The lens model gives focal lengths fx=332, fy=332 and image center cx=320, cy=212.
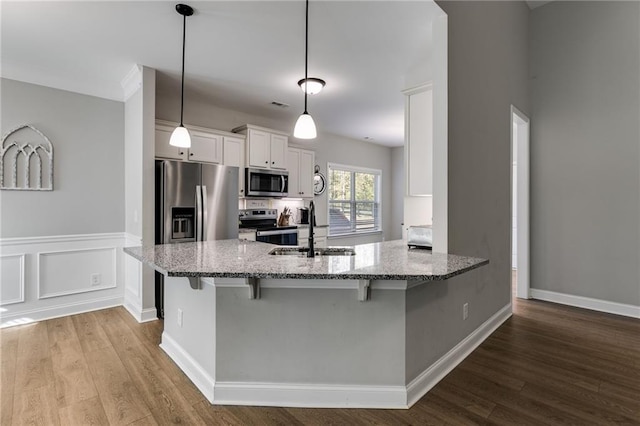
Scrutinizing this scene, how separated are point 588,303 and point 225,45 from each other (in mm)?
4651

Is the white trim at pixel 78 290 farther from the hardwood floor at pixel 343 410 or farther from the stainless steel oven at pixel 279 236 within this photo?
the stainless steel oven at pixel 279 236

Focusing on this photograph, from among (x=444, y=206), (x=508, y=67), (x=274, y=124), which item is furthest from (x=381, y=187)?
(x=444, y=206)

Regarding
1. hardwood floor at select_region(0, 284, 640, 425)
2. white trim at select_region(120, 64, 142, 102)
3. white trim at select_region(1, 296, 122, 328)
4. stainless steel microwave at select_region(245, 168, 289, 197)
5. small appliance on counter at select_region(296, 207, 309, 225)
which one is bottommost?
hardwood floor at select_region(0, 284, 640, 425)

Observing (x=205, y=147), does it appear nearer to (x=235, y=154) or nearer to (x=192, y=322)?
(x=235, y=154)

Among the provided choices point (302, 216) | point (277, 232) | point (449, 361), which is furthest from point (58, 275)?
point (449, 361)

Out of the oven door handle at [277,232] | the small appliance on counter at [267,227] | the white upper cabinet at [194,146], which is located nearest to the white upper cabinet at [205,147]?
the white upper cabinet at [194,146]

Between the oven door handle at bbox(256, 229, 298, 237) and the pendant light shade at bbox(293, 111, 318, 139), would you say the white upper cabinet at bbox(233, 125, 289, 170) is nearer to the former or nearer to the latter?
the oven door handle at bbox(256, 229, 298, 237)

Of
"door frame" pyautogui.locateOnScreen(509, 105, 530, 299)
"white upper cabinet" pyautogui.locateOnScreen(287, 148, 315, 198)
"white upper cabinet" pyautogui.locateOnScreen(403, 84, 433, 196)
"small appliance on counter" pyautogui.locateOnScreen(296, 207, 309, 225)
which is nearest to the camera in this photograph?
"white upper cabinet" pyautogui.locateOnScreen(403, 84, 433, 196)

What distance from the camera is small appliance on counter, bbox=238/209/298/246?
471 cm

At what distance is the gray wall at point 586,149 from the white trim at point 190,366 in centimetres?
394

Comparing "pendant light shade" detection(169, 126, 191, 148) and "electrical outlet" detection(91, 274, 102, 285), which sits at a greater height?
"pendant light shade" detection(169, 126, 191, 148)

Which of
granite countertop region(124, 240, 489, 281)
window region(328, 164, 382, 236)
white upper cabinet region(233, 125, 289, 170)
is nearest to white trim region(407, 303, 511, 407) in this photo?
granite countertop region(124, 240, 489, 281)

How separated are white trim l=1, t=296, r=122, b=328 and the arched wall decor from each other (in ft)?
4.19

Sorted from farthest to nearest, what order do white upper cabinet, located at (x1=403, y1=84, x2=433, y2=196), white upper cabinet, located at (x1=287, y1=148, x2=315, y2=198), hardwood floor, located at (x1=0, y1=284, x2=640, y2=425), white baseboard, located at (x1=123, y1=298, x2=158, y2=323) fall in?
white upper cabinet, located at (x1=287, y1=148, x2=315, y2=198) < white baseboard, located at (x1=123, y1=298, x2=158, y2=323) < white upper cabinet, located at (x1=403, y1=84, x2=433, y2=196) < hardwood floor, located at (x1=0, y1=284, x2=640, y2=425)
